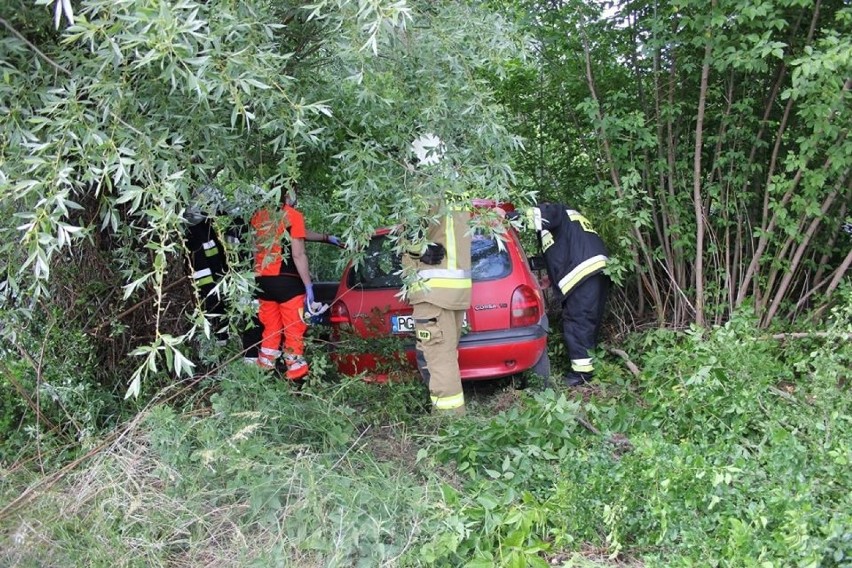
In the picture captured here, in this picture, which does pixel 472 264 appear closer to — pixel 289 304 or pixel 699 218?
pixel 289 304

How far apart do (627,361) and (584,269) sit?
843 mm

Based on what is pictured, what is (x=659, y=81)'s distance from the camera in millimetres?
5812

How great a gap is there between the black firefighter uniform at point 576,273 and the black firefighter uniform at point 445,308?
55.5 inches

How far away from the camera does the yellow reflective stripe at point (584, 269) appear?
18.9ft

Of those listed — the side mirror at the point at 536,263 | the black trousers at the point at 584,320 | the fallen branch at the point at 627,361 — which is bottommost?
the fallen branch at the point at 627,361

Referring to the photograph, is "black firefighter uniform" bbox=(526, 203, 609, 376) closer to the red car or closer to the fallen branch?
the fallen branch

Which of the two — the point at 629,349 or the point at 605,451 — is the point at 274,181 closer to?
the point at 605,451

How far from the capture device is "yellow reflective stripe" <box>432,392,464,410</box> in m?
4.57

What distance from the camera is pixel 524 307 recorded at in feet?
16.7

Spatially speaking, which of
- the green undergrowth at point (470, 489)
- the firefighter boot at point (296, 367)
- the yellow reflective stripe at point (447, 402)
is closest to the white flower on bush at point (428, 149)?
the green undergrowth at point (470, 489)

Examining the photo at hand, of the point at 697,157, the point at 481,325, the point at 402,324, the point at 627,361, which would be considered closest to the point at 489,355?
the point at 481,325

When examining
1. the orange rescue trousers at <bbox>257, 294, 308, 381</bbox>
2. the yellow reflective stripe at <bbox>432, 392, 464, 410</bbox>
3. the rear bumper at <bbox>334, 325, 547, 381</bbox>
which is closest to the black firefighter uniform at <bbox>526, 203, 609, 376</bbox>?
the rear bumper at <bbox>334, 325, 547, 381</bbox>

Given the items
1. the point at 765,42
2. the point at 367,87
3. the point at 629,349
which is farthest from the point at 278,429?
the point at 765,42

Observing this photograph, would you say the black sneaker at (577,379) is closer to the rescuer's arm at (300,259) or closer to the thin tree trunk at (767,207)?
the thin tree trunk at (767,207)
